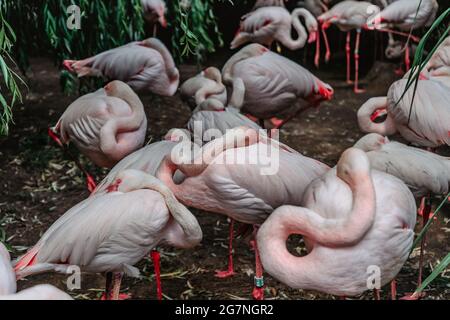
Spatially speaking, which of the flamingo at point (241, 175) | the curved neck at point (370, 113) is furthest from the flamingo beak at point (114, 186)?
the curved neck at point (370, 113)

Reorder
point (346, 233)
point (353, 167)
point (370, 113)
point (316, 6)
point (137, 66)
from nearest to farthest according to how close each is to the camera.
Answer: point (346, 233) → point (353, 167) → point (370, 113) → point (137, 66) → point (316, 6)

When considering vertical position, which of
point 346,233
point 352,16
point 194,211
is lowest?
point 194,211

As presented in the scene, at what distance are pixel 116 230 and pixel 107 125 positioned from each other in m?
1.26

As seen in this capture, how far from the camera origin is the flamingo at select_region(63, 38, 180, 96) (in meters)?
4.57

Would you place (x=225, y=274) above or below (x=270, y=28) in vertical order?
below

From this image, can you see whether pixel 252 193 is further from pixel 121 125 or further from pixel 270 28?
pixel 270 28

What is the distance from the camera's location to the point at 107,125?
3.73 metres

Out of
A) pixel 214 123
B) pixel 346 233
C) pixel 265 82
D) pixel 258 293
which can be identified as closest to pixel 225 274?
pixel 258 293

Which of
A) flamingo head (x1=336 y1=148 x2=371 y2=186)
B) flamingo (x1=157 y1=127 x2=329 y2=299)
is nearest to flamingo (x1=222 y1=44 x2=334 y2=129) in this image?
flamingo (x1=157 y1=127 x2=329 y2=299)

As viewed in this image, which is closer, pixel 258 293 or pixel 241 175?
pixel 241 175

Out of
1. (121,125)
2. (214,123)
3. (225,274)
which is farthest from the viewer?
(121,125)

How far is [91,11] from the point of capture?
4.45 meters
